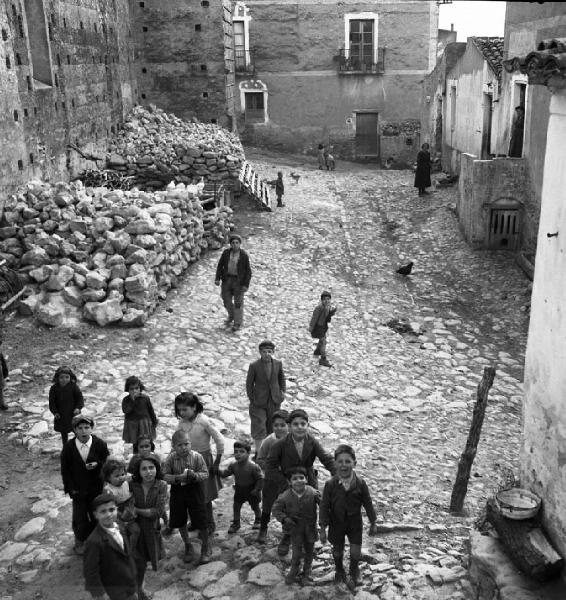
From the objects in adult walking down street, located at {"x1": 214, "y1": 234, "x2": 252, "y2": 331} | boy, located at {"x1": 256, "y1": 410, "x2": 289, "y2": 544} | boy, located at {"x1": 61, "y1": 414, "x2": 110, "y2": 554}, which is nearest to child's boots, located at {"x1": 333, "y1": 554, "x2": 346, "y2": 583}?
boy, located at {"x1": 256, "y1": 410, "x2": 289, "y2": 544}

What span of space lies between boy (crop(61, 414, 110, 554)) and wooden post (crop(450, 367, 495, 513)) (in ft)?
10.1

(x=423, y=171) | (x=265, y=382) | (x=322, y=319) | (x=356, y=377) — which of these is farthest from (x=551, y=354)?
(x=423, y=171)

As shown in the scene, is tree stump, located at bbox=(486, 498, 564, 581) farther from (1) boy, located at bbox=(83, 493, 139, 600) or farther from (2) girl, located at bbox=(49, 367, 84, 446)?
(2) girl, located at bbox=(49, 367, 84, 446)

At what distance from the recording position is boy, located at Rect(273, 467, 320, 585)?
480 cm

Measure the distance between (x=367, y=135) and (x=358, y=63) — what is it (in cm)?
262

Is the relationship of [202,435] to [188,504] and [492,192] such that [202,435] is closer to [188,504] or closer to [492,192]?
[188,504]

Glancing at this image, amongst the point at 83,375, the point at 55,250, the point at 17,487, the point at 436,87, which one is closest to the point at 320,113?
the point at 436,87

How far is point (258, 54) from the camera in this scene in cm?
2534

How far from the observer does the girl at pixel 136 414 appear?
598 cm

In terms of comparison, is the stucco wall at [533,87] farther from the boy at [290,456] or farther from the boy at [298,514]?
the boy at [298,514]

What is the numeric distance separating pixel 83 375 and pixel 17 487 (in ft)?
6.90

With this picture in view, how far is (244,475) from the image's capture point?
536 cm

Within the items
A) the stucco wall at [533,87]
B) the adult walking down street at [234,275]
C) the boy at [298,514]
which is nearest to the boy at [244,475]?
the boy at [298,514]

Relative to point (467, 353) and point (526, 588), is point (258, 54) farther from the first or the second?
point (526, 588)
